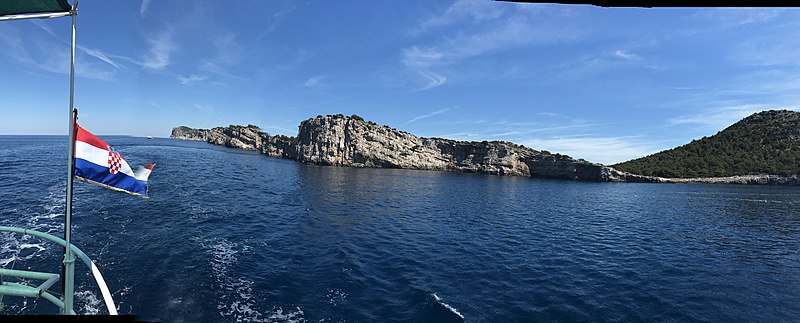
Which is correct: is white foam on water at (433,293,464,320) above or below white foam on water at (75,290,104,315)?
below

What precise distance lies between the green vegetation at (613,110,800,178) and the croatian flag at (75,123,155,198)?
577ft

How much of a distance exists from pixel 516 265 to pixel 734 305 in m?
12.1

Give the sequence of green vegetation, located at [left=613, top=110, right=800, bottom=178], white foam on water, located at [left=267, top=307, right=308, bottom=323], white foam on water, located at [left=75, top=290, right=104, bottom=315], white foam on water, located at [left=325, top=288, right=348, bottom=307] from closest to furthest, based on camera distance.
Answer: white foam on water, located at [left=75, top=290, right=104, bottom=315] < white foam on water, located at [left=267, top=307, right=308, bottom=323] < white foam on water, located at [left=325, top=288, right=348, bottom=307] < green vegetation, located at [left=613, top=110, right=800, bottom=178]

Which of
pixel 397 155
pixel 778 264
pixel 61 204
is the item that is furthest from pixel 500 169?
pixel 61 204

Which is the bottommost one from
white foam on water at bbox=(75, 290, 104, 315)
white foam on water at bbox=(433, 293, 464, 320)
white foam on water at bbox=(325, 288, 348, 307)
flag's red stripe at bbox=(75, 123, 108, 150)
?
white foam on water at bbox=(433, 293, 464, 320)

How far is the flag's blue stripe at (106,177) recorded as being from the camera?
1038cm

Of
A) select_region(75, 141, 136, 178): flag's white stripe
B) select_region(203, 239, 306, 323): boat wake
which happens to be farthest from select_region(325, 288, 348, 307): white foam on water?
select_region(75, 141, 136, 178): flag's white stripe

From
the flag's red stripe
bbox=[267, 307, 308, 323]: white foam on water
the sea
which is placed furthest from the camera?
the sea

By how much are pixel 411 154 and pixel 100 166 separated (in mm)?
124631

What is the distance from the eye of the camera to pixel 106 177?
1112 cm

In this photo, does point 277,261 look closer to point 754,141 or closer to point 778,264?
point 778,264

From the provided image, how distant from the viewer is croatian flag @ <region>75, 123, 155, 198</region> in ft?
33.9

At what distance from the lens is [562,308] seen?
17766 mm

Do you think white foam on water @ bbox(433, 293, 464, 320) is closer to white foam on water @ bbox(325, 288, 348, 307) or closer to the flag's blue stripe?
white foam on water @ bbox(325, 288, 348, 307)
